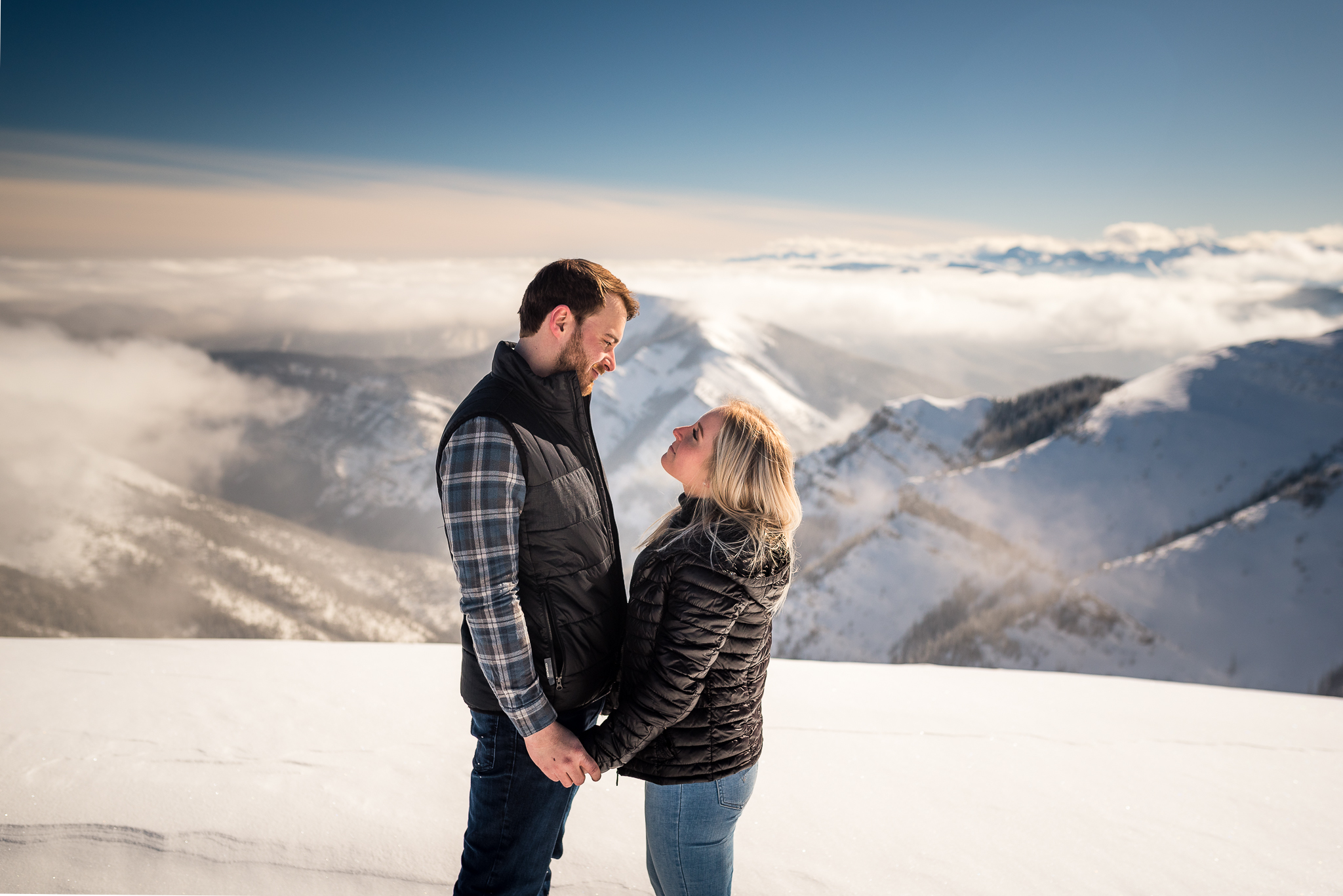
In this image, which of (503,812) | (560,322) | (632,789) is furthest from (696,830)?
(632,789)

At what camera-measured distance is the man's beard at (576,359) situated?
1.89m

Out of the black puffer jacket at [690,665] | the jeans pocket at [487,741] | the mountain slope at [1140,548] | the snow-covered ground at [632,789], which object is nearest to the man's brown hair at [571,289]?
the black puffer jacket at [690,665]

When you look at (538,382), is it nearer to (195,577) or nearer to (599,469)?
(599,469)

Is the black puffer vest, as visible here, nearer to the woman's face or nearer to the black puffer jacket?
the black puffer jacket

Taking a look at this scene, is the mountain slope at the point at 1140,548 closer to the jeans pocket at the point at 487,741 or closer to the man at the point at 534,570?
the man at the point at 534,570

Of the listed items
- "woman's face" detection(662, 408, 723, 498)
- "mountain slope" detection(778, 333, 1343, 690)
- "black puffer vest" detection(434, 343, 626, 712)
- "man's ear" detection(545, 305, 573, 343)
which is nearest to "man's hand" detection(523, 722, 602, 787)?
"black puffer vest" detection(434, 343, 626, 712)

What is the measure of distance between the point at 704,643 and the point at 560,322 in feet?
3.31

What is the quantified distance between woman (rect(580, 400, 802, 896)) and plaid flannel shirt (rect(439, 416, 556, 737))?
0.98 feet

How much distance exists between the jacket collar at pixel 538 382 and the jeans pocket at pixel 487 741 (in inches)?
37.2

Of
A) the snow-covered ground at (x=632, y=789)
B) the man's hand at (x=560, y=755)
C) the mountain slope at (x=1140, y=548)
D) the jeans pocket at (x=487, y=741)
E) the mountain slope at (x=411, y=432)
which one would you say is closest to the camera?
the man's hand at (x=560, y=755)

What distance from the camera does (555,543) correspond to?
5.94ft

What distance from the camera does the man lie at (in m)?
1.68

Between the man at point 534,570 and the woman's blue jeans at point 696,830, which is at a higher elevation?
the man at point 534,570

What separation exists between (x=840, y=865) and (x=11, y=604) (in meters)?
122
